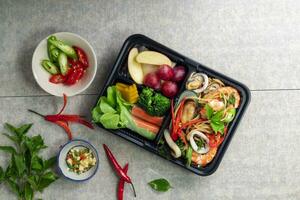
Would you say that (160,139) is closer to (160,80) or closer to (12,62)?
(160,80)

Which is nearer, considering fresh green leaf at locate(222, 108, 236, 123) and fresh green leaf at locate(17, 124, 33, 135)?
fresh green leaf at locate(222, 108, 236, 123)

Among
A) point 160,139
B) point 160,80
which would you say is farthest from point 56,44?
point 160,139

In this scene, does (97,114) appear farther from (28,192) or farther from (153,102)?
(28,192)

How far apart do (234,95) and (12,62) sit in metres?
1.04

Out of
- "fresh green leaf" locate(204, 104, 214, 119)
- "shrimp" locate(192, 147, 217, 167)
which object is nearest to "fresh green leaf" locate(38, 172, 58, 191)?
"shrimp" locate(192, 147, 217, 167)

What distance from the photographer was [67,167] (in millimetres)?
2043

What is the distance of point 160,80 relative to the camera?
1967mm

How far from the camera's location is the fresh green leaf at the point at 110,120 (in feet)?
6.32

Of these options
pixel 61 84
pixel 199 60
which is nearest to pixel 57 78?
pixel 61 84

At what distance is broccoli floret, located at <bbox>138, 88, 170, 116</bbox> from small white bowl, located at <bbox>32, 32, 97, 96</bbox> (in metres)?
0.25

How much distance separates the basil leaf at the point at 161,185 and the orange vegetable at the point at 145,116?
0.92 feet

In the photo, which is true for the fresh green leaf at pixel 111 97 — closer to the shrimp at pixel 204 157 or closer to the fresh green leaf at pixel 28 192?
the shrimp at pixel 204 157

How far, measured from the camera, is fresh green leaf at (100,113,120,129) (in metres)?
1.93

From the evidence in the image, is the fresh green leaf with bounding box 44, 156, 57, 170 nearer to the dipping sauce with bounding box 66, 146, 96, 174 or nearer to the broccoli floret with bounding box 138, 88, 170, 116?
the dipping sauce with bounding box 66, 146, 96, 174
